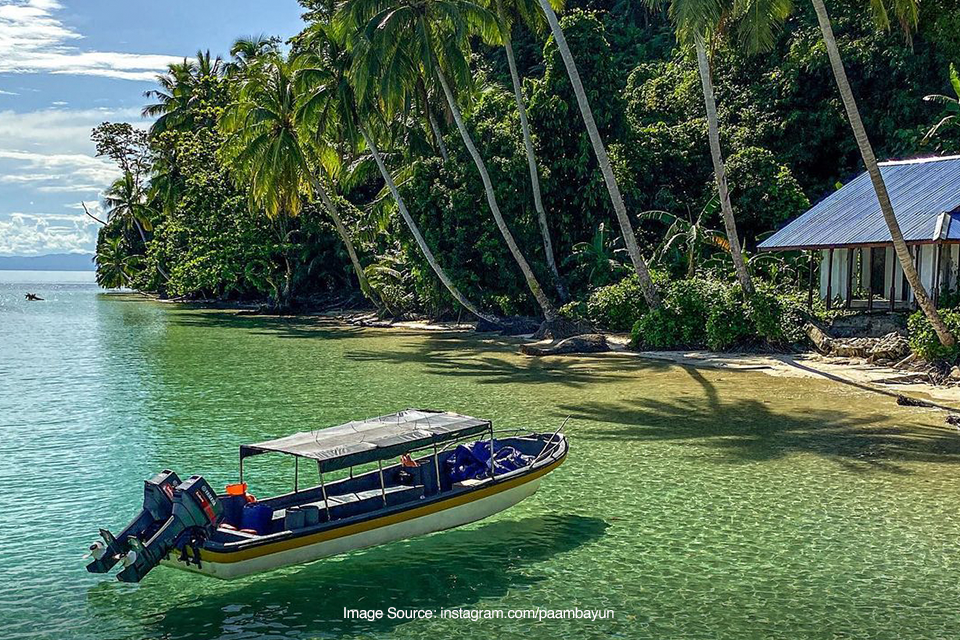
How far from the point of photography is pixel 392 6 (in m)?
31.0

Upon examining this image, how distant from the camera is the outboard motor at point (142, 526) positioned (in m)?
8.38

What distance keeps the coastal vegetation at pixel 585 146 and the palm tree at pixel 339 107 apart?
0.09 meters

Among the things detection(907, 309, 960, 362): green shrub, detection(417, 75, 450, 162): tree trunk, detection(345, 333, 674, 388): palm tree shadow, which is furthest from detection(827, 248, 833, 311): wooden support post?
detection(417, 75, 450, 162): tree trunk

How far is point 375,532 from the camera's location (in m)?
9.60

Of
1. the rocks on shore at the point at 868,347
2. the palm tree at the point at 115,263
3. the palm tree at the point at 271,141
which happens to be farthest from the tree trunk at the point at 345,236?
the palm tree at the point at 115,263

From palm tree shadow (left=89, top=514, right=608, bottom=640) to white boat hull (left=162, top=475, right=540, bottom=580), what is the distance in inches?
11.7

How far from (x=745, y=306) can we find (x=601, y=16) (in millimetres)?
30367

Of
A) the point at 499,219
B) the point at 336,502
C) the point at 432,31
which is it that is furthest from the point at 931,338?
the point at 432,31

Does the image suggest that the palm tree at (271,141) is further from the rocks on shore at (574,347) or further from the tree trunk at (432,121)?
the rocks on shore at (574,347)

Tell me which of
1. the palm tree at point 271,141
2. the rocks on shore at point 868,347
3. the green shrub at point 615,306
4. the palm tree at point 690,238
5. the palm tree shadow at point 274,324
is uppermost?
the palm tree at point 271,141

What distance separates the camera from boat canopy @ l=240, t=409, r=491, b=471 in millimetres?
9633

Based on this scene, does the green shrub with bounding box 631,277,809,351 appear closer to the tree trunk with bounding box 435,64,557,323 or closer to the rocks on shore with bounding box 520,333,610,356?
the rocks on shore with bounding box 520,333,610,356

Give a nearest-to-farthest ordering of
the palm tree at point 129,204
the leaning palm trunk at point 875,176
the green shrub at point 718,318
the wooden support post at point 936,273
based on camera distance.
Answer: the leaning palm trunk at point 875,176
the wooden support post at point 936,273
the green shrub at point 718,318
the palm tree at point 129,204

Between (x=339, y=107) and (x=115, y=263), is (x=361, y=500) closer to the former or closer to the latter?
(x=339, y=107)
